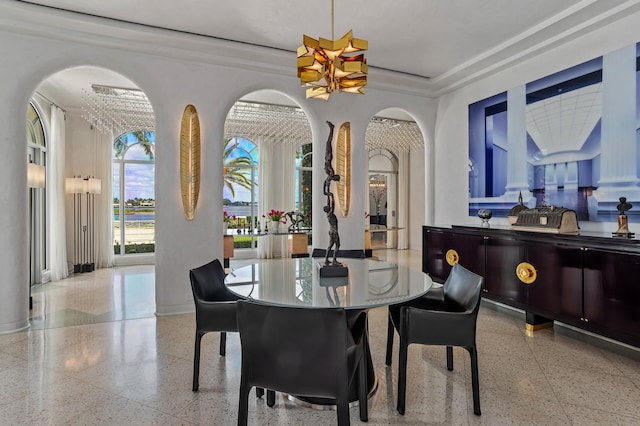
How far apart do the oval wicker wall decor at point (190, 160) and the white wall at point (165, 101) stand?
7cm

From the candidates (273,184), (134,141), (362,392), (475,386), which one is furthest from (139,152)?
(475,386)

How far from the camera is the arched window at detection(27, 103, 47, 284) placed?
216 inches

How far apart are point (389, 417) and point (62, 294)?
5.14 m

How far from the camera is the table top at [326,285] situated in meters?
1.90

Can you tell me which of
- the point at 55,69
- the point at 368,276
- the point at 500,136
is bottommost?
the point at 368,276

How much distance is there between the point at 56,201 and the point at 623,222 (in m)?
7.76

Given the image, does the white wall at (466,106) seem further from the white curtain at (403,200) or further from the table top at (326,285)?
the white curtain at (403,200)

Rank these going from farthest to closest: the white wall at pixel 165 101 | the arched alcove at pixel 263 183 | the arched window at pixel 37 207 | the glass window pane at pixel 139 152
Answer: the arched alcove at pixel 263 183, the glass window pane at pixel 139 152, the arched window at pixel 37 207, the white wall at pixel 165 101

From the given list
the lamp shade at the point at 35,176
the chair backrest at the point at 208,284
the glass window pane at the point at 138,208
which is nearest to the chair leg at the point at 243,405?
the chair backrest at the point at 208,284

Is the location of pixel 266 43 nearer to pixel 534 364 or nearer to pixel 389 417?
pixel 389 417

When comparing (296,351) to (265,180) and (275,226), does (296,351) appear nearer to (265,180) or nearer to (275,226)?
(275,226)

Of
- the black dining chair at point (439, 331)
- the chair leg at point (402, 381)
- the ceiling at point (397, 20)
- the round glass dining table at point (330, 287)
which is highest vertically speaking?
the ceiling at point (397, 20)

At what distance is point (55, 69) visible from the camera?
3.77 metres

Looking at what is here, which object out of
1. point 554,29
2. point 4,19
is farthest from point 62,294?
point 554,29
